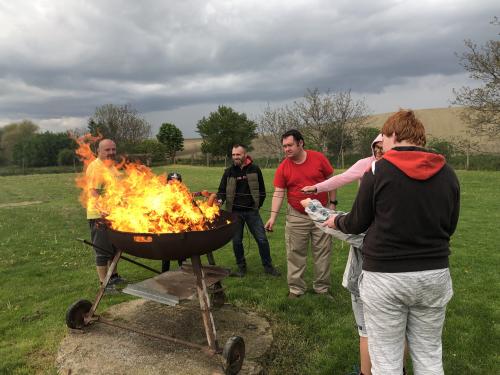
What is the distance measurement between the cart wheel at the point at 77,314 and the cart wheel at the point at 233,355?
1855 millimetres

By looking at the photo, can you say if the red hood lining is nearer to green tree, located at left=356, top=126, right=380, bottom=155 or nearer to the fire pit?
the fire pit

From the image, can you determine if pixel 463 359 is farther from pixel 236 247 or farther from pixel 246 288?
pixel 236 247

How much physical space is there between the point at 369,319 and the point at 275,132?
42.1 m

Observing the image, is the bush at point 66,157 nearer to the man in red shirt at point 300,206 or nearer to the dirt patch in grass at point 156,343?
the dirt patch in grass at point 156,343

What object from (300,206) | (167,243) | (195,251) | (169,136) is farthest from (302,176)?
(169,136)

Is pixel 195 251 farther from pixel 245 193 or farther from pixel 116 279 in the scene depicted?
pixel 116 279

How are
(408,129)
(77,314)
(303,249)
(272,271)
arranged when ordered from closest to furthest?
(408,129)
(77,314)
(303,249)
(272,271)

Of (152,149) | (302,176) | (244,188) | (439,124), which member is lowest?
(244,188)

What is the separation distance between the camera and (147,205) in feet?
13.7

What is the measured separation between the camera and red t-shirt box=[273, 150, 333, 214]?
497cm

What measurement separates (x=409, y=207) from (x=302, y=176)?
278 cm

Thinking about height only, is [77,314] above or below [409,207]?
below

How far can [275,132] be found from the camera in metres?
43.9

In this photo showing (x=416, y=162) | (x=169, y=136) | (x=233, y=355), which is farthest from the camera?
(x=169, y=136)
